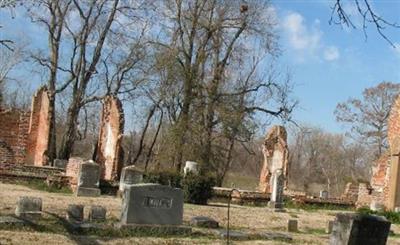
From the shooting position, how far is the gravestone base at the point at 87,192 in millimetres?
20906

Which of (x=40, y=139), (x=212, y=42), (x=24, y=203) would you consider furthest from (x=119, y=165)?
(x=24, y=203)

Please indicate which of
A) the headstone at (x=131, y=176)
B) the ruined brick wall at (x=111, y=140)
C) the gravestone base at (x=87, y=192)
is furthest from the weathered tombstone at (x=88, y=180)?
the ruined brick wall at (x=111, y=140)

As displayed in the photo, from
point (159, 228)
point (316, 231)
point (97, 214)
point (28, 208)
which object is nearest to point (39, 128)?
point (316, 231)

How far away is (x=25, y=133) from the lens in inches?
1051

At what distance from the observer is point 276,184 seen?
2473 centimetres

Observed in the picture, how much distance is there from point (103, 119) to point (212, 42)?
8617 mm

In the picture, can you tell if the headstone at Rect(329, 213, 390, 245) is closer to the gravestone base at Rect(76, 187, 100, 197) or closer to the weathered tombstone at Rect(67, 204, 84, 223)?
the weathered tombstone at Rect(67, 204, 84, 223)

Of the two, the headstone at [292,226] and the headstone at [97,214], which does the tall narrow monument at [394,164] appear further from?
the headstone at [97,214]

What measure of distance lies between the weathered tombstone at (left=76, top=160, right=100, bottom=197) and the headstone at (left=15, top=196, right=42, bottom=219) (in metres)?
7.21

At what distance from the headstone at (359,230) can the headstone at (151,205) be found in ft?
23.0

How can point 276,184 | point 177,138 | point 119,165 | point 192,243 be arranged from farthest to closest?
point 177,138
point 119,165
point 276,184
point 192,243

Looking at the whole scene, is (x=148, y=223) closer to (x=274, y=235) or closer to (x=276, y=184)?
(x=274, y=235)

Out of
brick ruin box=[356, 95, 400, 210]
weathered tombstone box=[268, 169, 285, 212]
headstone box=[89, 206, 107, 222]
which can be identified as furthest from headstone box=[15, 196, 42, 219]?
brick ruin box=[356, 95, 400, 210]

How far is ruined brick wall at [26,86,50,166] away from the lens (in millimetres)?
34250
